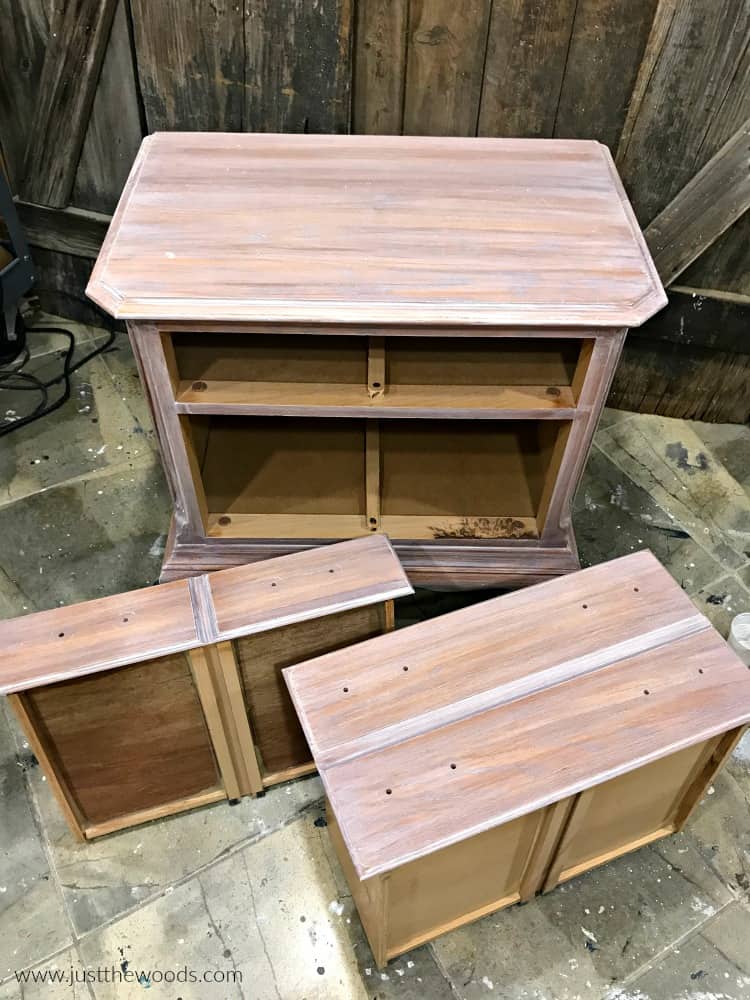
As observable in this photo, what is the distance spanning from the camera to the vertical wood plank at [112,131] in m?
1.95

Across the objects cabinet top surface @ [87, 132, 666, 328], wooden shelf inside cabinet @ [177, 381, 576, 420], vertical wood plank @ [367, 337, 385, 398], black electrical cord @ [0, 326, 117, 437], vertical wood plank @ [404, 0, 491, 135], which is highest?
vertical wood plank @ [404, 0, 491, 135]

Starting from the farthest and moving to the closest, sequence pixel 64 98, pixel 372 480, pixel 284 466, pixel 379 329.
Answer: pixel 64 98 → pixel 284 466 → pixel 372 480 → pixel 379 329

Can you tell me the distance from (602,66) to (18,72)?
151 centimetres

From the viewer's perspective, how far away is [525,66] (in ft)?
5.76

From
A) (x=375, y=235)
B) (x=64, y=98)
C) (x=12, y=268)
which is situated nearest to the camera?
(x=375, y=235)

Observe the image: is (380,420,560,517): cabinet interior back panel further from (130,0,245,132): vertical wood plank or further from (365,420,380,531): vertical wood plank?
(130,0,245,132): vertical wood plank

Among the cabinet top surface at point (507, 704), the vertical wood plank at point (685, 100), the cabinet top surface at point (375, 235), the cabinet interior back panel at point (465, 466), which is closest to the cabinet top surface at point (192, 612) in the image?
the cabinet top surface at point (507, 704)

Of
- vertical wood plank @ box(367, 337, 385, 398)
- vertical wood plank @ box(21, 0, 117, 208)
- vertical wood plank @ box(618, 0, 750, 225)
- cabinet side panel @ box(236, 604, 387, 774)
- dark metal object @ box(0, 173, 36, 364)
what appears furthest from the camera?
dark metal object @ box(0, 173, 36, 364)

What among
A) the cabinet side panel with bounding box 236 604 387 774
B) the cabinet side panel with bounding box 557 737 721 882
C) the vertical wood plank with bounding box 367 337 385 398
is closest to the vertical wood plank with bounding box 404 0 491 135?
the vertical wood plank with bounding box 367 337 385 398

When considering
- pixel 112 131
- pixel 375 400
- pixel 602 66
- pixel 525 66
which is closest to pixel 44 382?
pixel 112 131

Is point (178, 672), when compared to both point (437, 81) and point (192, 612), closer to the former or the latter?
point (192, 612)

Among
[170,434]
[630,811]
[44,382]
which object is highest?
[170,434]

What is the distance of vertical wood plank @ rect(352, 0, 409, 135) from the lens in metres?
1.71

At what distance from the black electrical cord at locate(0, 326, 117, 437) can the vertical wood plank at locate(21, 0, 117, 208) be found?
428mm
